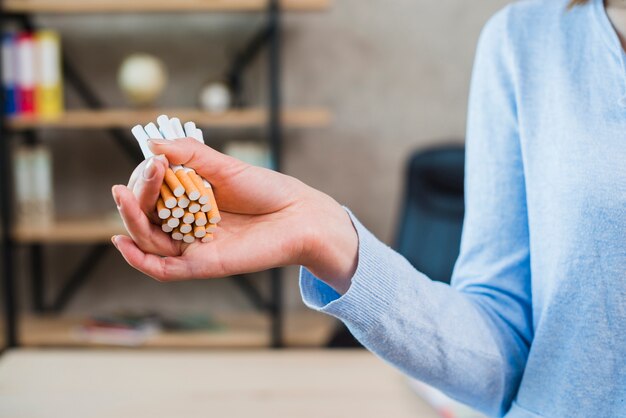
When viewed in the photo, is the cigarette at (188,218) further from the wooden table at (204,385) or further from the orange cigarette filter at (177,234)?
the wooden table at (204,385)

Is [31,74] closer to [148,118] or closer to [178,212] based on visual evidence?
[148,118]

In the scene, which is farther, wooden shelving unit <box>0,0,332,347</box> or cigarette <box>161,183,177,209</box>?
wooden shelving unit <box>0,0,332,347</box>

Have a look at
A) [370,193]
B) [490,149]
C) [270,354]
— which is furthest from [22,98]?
[490,149]

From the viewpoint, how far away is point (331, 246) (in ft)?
2.19

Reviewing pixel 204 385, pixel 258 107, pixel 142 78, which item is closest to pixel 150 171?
pixel 204 385

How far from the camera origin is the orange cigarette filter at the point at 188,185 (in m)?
0.56

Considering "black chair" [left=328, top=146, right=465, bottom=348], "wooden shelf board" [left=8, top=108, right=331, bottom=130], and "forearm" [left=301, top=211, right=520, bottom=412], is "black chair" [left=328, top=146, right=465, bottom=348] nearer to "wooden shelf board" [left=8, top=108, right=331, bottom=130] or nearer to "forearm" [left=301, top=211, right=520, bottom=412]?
"wooden shelf board" [left=8, top=108, right=331, bottom=130]

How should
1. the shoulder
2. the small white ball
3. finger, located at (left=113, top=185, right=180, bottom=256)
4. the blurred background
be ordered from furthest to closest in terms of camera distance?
the blurred background < the small white ball < the shoulder < finger, located at (left=113, top=185, right=180, bottom=256)

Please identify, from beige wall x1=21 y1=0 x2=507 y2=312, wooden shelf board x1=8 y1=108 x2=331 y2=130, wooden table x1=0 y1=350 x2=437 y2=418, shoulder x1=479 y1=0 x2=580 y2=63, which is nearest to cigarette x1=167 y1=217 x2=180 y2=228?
shoulder x1=479 y1=0 x2=580 y2=63

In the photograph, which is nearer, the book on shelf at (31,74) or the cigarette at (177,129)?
the cigarette at (177,129)

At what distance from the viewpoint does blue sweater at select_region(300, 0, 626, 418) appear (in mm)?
729

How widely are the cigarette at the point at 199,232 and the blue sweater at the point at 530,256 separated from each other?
0.16 meters

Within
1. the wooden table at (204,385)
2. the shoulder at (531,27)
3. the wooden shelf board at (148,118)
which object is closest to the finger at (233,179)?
the shoulder at (531,27)

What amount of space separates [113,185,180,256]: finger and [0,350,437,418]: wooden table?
2.13 feet
